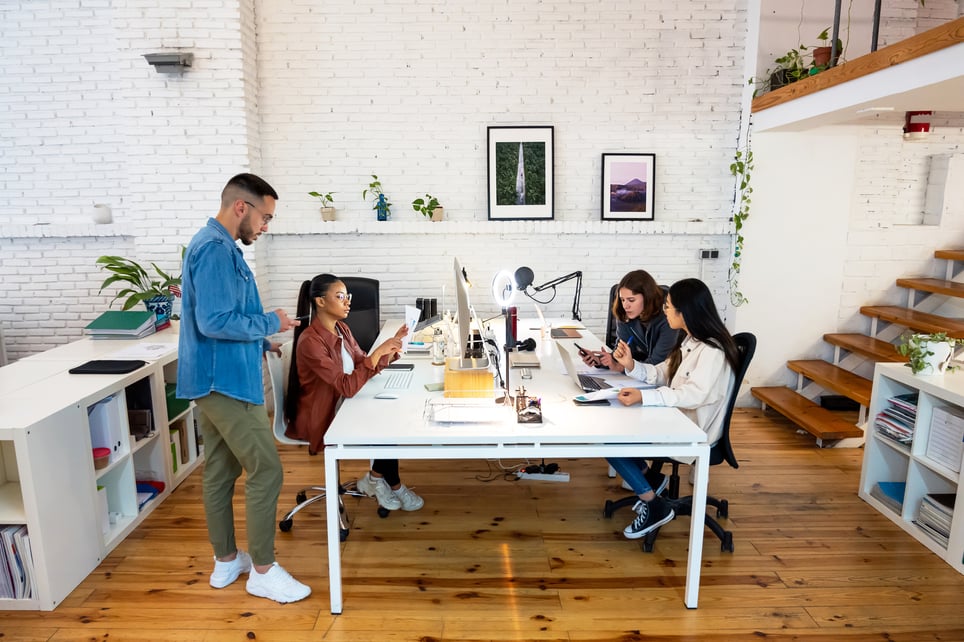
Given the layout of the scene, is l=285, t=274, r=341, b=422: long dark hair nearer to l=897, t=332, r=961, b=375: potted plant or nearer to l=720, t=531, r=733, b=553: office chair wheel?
l=720, t=531, r=733, b=553: office chair wheel

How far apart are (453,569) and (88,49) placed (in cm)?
484

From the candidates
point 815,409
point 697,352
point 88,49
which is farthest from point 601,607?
point 88,49

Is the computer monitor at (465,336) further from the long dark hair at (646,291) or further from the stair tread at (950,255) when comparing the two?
the stair tread at (950,255)

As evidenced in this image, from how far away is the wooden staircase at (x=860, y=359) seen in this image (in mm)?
4457

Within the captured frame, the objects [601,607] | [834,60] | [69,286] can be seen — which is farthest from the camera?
[69,286]

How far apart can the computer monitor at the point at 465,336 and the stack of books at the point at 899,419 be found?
7.67 ft

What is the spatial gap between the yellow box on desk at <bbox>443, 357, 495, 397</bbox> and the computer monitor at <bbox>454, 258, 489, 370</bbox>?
0.14ft

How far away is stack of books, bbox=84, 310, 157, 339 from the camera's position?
4.14 m

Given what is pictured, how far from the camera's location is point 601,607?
8.77 ft

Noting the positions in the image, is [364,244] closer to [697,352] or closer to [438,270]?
[438,270]

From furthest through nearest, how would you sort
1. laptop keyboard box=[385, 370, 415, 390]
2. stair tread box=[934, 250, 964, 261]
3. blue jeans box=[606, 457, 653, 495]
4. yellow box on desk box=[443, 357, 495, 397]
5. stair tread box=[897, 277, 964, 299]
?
stair tread box=[934, 250, 964, 261]
stair tread box=[897, 277, 964, 299]
laptop keyboard box=[385, 370, 415, 390]
blue jeans box=[606, 457, 653, 495]
yellow box on desk box=[443, 357, 495, 397]

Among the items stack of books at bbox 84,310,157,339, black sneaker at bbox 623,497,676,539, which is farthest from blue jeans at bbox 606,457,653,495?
stack of books at bbox 84,310,157,339

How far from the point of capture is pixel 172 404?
3863mm

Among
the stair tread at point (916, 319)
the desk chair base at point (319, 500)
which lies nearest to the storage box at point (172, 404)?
the desk chair base at point (319, 500)
